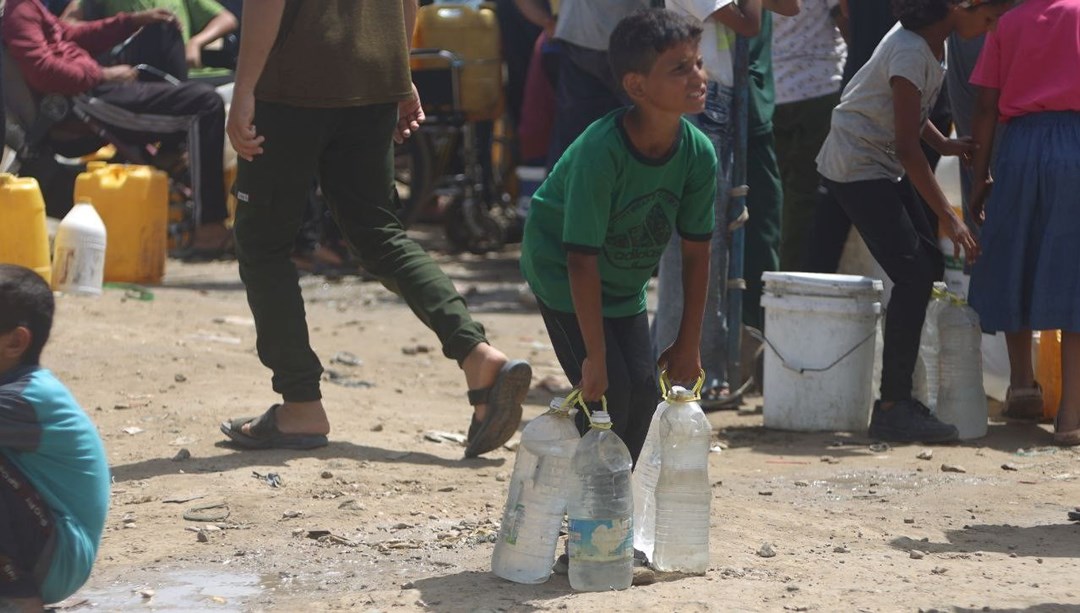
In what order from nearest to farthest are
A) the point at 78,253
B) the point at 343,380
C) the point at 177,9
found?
the point at 343,380 → the point at 78,253 → the point at 177,9

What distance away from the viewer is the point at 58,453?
3.63 metres

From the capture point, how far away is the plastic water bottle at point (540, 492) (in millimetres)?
3891

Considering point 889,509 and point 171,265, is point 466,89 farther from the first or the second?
point 889,509

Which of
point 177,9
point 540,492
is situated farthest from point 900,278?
point 177,9

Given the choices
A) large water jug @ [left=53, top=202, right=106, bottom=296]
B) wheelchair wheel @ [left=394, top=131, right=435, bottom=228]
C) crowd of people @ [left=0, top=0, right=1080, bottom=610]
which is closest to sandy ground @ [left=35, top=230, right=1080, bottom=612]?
crowd of people @ [left=0, top=0, right=1080, bottom=610]

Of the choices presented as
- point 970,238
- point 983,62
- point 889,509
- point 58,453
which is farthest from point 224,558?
point 983,62

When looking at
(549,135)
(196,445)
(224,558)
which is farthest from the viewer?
(549,135)

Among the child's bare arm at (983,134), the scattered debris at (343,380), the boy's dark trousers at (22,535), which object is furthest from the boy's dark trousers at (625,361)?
the scattered debris at (343,380)

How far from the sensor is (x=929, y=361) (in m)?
6.28

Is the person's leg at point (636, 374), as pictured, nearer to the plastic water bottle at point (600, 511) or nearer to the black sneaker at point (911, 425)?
the plastic water bottle at point (600, 511)

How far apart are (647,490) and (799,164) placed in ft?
11.0

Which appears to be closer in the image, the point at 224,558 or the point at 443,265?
the point at 224,558

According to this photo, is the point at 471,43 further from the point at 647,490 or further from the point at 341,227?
the point at 647,490

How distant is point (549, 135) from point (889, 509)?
6.72 metres
